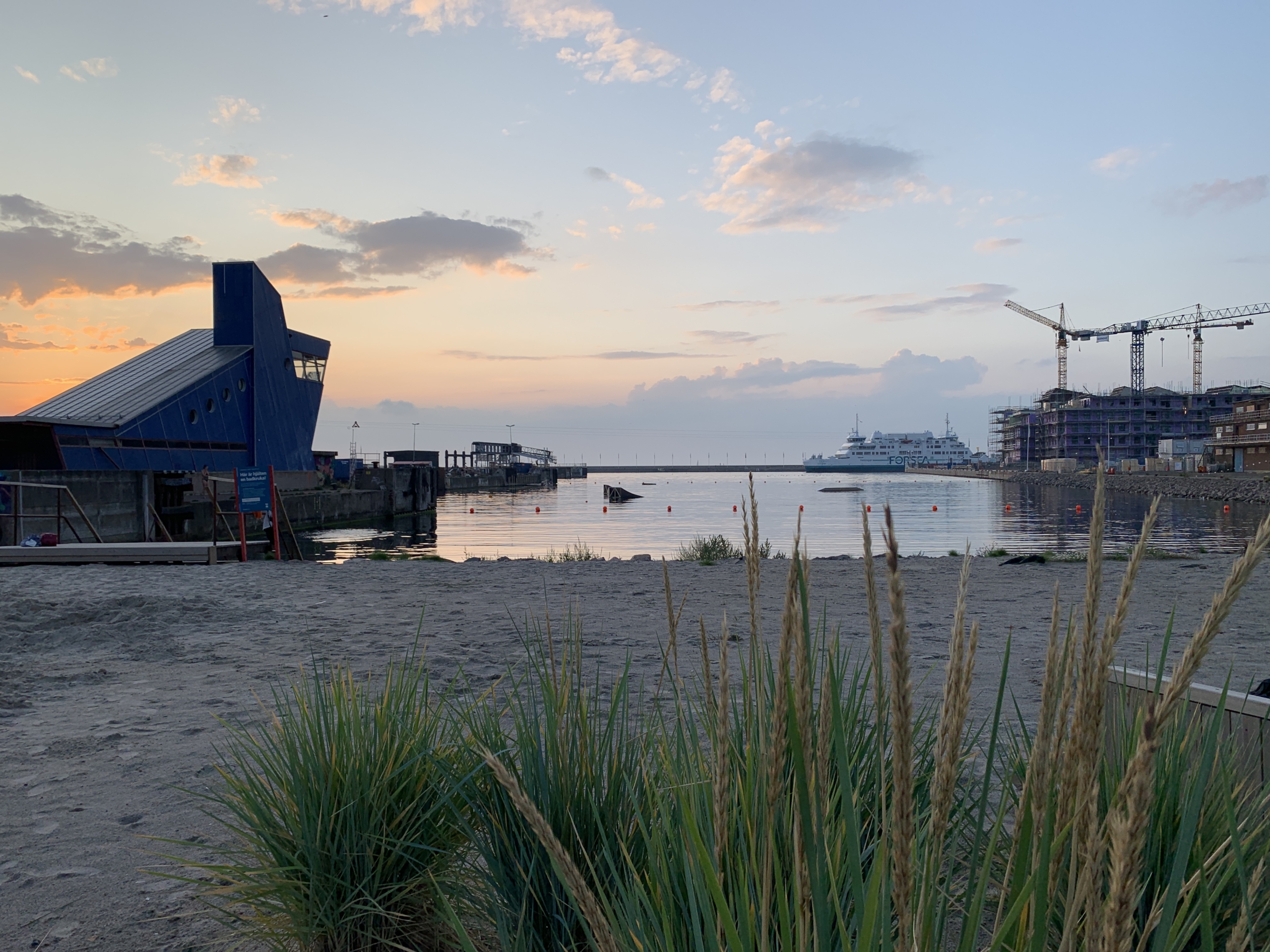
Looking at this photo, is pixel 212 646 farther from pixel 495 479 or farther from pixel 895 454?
pixel 895 454

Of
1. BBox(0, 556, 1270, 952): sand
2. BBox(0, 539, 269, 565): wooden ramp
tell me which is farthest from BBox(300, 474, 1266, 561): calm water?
BBox(0, 539, 269, 565): wooden ramp

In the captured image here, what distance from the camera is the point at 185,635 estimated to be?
766cm

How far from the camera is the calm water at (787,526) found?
26.9m

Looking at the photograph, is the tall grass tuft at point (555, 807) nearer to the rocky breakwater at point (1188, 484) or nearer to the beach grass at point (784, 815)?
the beach grass at point (784, 815)

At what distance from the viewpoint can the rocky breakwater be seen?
5053 centimetres

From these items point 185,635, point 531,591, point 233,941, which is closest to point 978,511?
point 531,591

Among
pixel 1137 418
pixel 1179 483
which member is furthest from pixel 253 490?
pixel 1137 418

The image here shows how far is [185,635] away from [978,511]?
4849 cm

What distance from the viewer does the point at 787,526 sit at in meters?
39.1

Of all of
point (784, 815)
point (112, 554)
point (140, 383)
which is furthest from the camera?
point (140, 383)

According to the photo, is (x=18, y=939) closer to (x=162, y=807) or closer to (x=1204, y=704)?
(x=162, y=807)

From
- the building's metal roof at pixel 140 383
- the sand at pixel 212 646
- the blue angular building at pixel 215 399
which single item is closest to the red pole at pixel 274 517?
the sand at pixel 212 646

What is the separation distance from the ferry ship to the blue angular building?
133m

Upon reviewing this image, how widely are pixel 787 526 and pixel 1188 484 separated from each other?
39.6 metres
